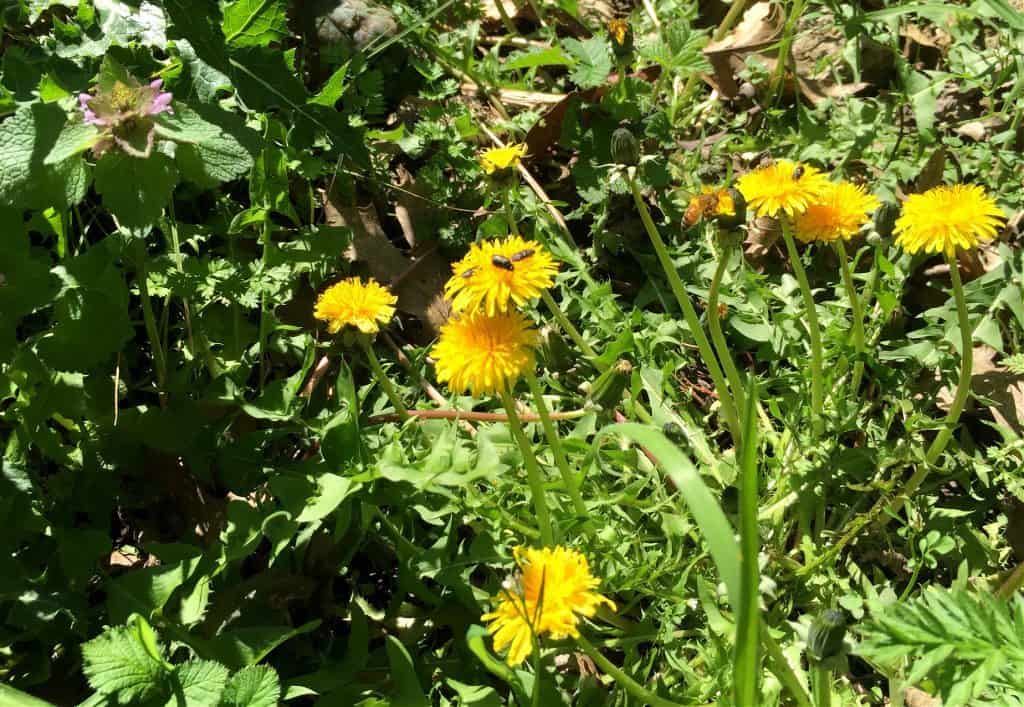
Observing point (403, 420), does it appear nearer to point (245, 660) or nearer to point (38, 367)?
point (245, 660)

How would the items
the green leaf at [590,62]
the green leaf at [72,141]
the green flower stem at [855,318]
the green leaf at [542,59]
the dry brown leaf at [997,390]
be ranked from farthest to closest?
the green leaf at [542,59] < the green leaf at [590,62] < the dry brown leaf at [997,390] < the green flower stem at [855,318] < the green leaf at [72,141]

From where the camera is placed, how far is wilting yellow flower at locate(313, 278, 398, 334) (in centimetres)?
177

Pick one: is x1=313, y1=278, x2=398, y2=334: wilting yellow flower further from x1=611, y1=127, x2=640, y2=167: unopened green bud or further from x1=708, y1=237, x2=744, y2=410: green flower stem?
x1=708, y1=237, x2=744, y2=410: green flower stem

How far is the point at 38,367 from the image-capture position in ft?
5.75

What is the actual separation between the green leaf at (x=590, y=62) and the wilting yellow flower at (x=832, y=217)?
884mm

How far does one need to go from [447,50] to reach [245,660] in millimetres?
2042

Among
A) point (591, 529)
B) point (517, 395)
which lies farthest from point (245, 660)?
point (517, 395)

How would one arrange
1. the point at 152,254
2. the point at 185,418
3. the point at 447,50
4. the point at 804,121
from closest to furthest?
the point at 185,418 → the point at 152,254 → the point at 804,121 → the point at 447,50

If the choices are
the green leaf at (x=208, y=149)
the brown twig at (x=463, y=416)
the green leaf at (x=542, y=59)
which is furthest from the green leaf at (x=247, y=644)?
the green leaf at (x=542, y=59)

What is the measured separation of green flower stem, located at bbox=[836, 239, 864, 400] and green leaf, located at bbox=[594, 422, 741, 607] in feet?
2.57

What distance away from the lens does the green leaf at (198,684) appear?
4.35 feet

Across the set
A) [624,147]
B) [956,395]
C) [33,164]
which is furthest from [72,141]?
[956,395]

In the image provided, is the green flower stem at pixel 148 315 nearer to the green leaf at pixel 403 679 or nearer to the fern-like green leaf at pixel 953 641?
the green leaf at pixel 403 679

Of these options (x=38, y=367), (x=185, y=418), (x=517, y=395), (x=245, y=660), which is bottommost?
(x=517, y=395)
